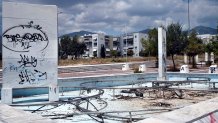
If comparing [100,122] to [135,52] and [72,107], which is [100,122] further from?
[135,52]

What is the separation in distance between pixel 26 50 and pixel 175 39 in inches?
1191

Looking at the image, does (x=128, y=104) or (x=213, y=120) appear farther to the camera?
(x=128, y=104)

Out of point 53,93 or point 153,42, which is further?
point 153,42

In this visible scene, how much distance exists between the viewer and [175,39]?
42.1 meters

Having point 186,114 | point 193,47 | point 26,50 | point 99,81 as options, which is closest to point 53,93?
point 26,50

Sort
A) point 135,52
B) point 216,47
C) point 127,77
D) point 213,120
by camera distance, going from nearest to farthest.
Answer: point 213,120 → point 127,77 → point 216,47 → point 135,52

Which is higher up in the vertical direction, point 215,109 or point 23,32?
point 23,32

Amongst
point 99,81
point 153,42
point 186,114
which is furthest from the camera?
point 153,42

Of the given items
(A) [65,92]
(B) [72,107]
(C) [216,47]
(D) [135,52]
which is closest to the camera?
(B) [72,107]

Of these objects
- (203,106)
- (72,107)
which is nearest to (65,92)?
(72,107)

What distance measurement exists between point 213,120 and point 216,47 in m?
32.5

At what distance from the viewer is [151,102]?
47.8ft

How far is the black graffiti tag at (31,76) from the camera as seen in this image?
14492mm

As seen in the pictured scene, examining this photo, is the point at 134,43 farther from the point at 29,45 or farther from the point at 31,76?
the point at 29,45
